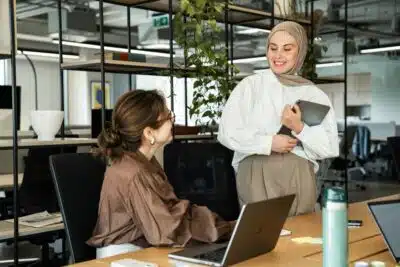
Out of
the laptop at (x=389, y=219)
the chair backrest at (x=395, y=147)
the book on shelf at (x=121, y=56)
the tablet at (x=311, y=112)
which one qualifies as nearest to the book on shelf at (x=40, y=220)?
the book on shelf at (x=121, y=56)

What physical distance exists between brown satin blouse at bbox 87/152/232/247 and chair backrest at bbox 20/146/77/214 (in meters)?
2.24

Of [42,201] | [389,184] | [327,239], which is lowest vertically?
[389,184]

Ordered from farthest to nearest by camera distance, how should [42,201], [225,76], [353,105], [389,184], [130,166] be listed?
[353,105], [389,184], [42,201], [225,76], [130,166]

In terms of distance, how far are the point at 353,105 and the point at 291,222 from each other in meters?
11.8

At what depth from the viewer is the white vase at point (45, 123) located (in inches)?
114

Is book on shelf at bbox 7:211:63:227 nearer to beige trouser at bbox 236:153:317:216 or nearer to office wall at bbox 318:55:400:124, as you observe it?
beige trouser at bbox 236:153:317:216

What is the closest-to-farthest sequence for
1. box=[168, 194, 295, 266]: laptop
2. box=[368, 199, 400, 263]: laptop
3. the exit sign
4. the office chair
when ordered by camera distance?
box=[168, 194, 295, 266]: laptop < box=[368, 199, 400, 263]: laptop < the office chair < the exit sign

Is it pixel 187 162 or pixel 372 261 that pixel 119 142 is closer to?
pixel 187 162

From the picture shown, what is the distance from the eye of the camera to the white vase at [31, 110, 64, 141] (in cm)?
290

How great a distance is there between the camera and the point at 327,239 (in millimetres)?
1235

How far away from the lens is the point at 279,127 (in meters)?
2.39

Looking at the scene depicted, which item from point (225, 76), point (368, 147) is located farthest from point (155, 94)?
point (368, 147)

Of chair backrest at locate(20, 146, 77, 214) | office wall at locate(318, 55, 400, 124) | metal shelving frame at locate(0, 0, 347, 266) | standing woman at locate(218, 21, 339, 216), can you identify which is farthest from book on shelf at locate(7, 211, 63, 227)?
office wall at locate(318, 55, 400, 124)

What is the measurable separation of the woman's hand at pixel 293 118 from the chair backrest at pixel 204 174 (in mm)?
289
